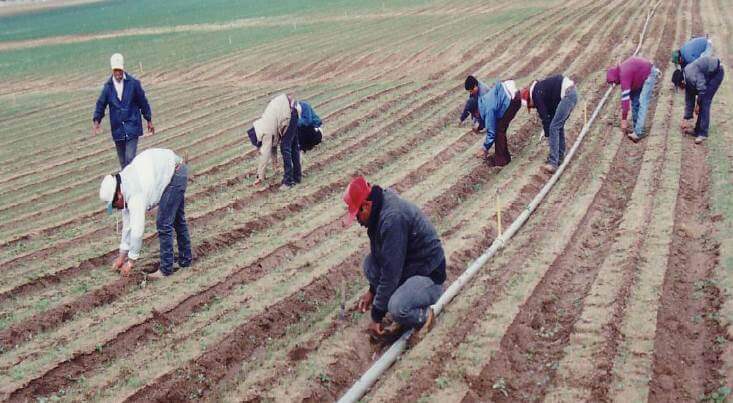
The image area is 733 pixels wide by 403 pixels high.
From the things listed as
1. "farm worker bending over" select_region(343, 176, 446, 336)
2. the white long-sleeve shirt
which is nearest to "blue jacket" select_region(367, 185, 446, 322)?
"farm worker bending over" select_region(343, 176, 446, 336)

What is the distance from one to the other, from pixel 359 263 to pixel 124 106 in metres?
3.98

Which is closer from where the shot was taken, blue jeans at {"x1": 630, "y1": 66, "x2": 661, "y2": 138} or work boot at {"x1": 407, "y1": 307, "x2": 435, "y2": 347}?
work boot at {"x1": 407, "y1": 307, "x2": 435, "y2": 347}

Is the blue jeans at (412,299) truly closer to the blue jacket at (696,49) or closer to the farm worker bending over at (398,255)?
the farm worker bending over at (398,255)

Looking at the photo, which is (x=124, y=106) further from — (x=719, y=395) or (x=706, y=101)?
(x=706, y=101)

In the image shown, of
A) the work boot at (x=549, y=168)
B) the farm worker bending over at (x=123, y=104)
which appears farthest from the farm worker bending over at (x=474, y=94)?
the farm worker bending over at (x=123, y=104)

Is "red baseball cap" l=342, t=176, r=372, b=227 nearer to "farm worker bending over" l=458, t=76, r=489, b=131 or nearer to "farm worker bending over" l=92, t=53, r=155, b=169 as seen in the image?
"farm worker bending over" l=92, t=53, r=155, b=169

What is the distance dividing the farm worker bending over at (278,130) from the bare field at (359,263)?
627 millimetres

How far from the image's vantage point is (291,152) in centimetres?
982

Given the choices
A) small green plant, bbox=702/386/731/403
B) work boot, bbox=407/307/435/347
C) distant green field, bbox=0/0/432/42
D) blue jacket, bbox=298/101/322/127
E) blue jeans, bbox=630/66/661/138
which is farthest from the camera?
distant green field, bbox=0/0/432/42

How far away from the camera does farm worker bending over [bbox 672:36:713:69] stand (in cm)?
1015

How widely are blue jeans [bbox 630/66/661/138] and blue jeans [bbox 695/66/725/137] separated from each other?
2.67 feet

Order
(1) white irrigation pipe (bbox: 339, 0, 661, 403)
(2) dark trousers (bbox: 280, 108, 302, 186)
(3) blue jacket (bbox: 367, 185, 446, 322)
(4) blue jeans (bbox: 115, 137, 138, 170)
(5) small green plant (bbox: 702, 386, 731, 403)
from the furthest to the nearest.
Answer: (2) dark trousers (bbox: 280, 108, 302, 186)
(4) blue jeans (bbox: 115, 137, 138, 170)
(1) white irrigation pipe (bbox: 339, 0, 661, 403)
(3) blue jacket (bbox: 367, 185, 446, 322)
(5) small green plant (bbox: 702, 386, 731, 403)

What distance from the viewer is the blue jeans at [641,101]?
10836 millimetres

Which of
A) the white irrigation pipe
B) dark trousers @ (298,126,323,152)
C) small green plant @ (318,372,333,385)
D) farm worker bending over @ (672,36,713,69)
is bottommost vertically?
small green plant @ (318,372,333,385)
